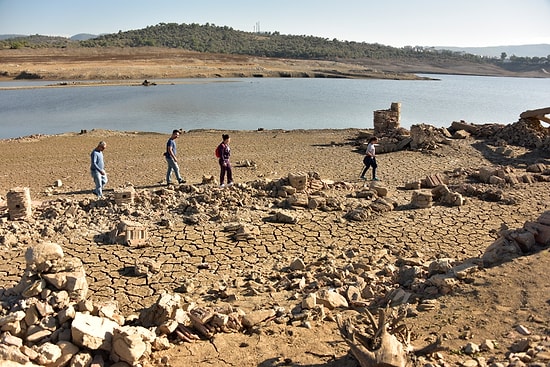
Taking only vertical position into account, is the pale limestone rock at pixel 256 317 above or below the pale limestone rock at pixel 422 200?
below

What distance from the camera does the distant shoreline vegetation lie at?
86812 millimetres

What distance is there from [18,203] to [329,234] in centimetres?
635

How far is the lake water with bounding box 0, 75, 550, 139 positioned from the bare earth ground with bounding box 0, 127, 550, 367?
7019 mm

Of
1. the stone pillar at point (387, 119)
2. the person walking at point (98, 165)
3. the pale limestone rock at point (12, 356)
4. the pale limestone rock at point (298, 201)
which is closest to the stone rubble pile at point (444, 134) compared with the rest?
the stone pillar at point (387, 119)

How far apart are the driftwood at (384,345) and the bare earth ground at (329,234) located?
9.8 inches

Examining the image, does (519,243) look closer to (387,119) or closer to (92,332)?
(92,332)

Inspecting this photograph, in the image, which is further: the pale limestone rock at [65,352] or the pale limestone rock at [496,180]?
the pale limestone rock at [496,180]

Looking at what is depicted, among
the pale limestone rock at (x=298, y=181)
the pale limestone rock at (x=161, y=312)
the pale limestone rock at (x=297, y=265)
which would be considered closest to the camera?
the pale limestone rock at (x=161, y=312)

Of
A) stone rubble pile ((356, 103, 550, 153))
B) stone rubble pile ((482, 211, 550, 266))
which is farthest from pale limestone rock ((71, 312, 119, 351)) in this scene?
stone rubble pile ((356, 103, 550, 153))

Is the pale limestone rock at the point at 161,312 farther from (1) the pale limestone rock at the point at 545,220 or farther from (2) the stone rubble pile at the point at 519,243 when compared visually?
(1) the pale limestone rock at the point at 545,220

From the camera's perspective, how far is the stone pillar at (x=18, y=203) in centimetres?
914

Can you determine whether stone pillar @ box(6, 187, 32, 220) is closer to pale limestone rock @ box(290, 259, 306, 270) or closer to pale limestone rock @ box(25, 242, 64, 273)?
pale limestone rock @ box(25, 242, 64, 273)

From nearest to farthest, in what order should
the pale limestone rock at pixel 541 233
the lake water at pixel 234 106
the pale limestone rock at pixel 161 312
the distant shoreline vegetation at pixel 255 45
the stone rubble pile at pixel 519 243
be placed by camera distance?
the pale limestone rock at pixel 161 312, the stone rubble pile at pixel 519 243, the pale limestone rock at pixel 541 233, the lake water at pixel 234 106, the distant shoreline vegetation at pixel 255 45

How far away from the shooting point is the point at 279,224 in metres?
9.24
